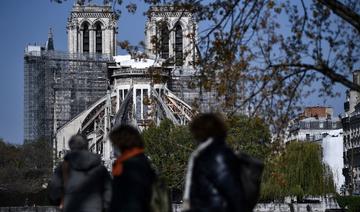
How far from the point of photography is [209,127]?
10547 mm

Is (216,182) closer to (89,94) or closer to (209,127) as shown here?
(209,127)

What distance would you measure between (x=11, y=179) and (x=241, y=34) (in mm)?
84288

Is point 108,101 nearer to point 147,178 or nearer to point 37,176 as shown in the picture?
point 37,176

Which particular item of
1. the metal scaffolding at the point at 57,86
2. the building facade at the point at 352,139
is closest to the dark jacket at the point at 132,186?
the building facade at the point at 352,139

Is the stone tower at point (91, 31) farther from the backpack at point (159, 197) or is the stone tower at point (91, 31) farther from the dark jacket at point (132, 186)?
the dark jacket at point (132, 186)

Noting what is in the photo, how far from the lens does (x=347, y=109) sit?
11519cm

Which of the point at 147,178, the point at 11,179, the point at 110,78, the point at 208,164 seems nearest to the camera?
the point at 208,164

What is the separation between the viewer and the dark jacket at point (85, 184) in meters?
12.8

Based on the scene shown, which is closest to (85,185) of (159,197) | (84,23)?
(159,197)

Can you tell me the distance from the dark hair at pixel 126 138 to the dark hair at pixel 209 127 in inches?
33.8

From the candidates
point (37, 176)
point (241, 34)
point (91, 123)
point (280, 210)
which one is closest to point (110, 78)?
point (91, 123)

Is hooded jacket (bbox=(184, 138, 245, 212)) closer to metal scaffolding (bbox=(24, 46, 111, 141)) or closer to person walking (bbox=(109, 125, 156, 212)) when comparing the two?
person walking (bbox=(109, 125, 156, 212))

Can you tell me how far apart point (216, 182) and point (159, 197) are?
136 cm

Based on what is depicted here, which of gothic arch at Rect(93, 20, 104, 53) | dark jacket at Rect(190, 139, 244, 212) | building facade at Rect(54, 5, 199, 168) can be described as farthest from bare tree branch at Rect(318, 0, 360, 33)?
gothic arch at Rect(93, 20, 104, 53)
